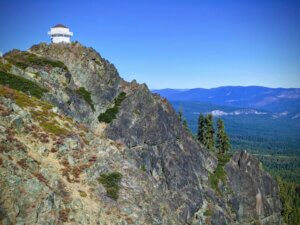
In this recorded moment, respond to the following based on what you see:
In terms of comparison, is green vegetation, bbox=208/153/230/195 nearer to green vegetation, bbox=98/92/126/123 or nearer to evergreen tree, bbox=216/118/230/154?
evergreen tree, bbox=216/118/230/154

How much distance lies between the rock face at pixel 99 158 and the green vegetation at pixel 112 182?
122 millimetres

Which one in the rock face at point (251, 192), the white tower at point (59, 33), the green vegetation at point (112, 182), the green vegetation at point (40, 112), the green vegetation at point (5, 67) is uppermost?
the white tower at point (59, 33)

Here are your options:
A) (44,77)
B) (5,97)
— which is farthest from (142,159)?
(5,97)

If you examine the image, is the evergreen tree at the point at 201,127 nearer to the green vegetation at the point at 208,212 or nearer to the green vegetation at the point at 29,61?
the green vegetation at the point at 208,212

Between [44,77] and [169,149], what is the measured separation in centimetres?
3605

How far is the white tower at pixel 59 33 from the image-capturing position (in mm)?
94312

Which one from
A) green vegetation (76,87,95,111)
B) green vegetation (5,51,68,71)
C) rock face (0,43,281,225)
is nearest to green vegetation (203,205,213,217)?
rock face (0,43,281,225)

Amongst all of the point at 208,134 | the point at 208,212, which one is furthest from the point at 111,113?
the point at 208,134

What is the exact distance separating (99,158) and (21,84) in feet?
85.1

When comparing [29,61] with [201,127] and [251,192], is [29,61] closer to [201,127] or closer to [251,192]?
[201,127]

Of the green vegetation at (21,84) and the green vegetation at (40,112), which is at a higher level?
the green vegetation at (21,84)

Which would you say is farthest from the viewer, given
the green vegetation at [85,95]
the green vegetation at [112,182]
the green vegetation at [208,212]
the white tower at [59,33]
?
the white tower at [59,33]

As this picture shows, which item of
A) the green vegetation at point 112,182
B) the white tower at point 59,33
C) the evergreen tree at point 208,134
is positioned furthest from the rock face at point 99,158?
the evergreen tree at point 208,134

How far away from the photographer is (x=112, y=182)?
4166cm
